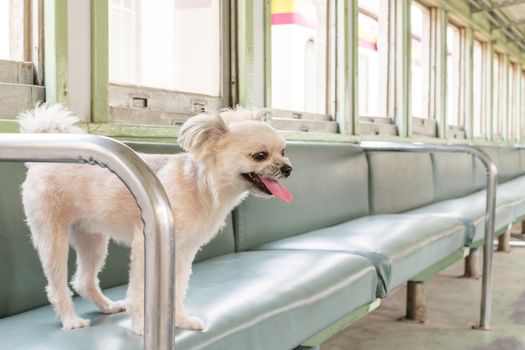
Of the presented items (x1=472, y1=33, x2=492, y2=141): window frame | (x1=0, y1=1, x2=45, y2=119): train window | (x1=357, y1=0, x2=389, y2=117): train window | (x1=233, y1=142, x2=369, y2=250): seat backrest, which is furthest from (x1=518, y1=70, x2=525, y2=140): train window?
(x1=0, y1=1, x2=45, y2=119): train window

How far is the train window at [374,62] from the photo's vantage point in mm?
6191

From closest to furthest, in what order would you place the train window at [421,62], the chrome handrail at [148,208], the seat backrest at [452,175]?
the chrome handrail at [148,208], the seat backrest at [452,175], the train window at [421,62]

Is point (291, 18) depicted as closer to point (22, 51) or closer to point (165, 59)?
point (165, 59)

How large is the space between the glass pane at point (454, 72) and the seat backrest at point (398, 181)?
137 inches

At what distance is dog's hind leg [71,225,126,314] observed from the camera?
1.71 meters

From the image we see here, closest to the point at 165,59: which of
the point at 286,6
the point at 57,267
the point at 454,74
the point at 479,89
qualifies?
the point at 286,6

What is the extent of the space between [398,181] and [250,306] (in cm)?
306

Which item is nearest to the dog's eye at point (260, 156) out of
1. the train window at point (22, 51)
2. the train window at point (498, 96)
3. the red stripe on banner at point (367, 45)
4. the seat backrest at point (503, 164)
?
the train window at point (22, 51)

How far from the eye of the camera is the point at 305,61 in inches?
200

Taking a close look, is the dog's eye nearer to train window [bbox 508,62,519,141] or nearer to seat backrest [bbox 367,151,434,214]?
seat backrest [bbox 367,151,434,214]

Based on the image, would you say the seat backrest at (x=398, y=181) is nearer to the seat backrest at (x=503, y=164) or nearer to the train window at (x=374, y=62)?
the train window at (x=374, y=62)

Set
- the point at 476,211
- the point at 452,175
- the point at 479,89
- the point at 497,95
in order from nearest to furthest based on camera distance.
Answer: the point at 476,211
the point at 452,175
the point at 479,89
the point at 497,95

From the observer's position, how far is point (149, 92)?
2971 mm

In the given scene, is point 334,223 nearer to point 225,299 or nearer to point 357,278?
point 357,278
